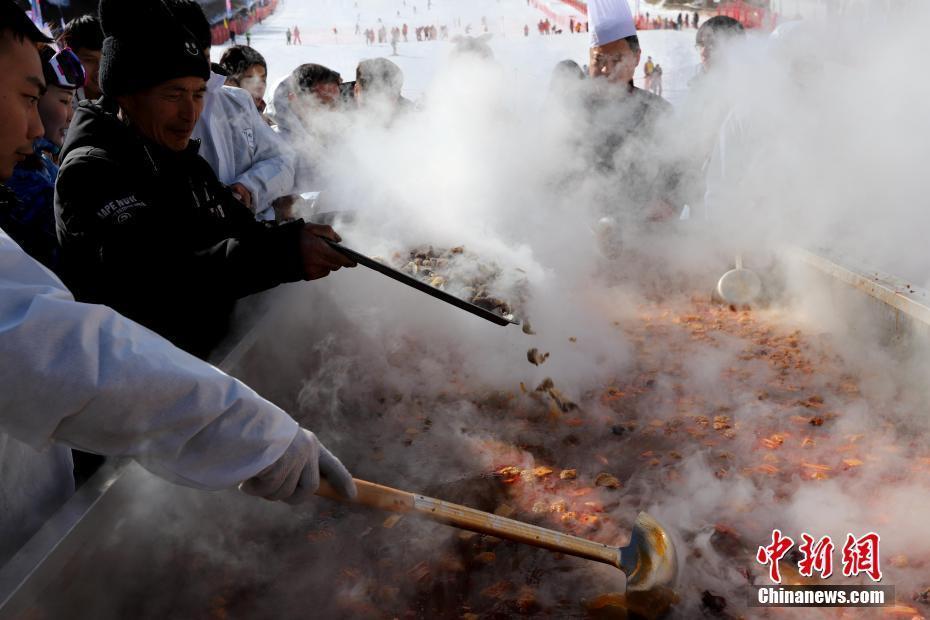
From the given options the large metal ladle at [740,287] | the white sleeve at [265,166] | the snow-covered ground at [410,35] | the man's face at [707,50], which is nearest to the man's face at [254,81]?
the snow-covered ground at [410,35]

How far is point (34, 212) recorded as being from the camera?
2875 millimetres

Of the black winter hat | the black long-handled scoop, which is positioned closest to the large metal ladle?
the black long-handled scoop

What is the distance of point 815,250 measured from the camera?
409 centimetres

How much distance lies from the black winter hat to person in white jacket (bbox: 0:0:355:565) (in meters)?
0.84

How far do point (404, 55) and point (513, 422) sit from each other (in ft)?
18.8

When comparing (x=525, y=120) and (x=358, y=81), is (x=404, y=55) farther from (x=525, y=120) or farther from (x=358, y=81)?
(x=525, y=120)

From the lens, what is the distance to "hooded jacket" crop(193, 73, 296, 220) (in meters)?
3.70

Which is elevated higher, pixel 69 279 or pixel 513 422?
pixel 69 279

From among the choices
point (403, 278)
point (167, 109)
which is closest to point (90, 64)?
point (167, 109)

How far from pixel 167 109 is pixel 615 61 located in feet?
11.8

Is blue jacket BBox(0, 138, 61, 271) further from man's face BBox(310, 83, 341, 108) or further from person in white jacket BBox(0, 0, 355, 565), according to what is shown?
man's face BBox(310, 83, 341, 108)

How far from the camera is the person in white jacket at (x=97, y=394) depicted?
3.92ft

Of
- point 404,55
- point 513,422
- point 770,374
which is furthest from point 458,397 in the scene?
point 404,55

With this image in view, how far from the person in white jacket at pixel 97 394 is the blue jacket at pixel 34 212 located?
1.12 metres
